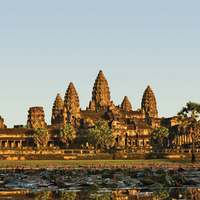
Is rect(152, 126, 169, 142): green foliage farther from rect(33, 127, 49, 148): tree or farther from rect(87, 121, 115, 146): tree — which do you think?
rect(33, 127, 49, 148): tree

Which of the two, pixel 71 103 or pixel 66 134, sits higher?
pixel 71 103

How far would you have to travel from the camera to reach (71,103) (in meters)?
190

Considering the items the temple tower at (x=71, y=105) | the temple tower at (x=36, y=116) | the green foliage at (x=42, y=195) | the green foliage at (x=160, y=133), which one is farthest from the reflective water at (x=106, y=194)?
the temple tower at (x=71, y=105)

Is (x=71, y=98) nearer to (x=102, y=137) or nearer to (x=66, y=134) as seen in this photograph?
(x=66, y=134)

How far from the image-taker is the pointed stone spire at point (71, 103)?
187125mm

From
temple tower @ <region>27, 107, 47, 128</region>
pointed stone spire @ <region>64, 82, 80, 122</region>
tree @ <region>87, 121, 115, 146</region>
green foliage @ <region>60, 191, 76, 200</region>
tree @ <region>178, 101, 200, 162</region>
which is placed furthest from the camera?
pointed stone spire @ <region>64, 82, 80, 122</region>

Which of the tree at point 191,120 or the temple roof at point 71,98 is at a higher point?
the temple roof at point 71,98

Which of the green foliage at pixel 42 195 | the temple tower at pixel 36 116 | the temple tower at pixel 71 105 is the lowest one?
the green foliage at pixel 42 195

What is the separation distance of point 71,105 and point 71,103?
102cm

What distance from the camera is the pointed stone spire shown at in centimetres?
18712

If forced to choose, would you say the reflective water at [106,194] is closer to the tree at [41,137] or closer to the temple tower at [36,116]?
the tree at [41,137]

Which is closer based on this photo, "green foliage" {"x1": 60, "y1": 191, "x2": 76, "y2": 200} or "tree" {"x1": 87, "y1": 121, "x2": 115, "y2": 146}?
"green foliage" {"x1": 60, "y1": 191, "x2": 76, "y2": 200}

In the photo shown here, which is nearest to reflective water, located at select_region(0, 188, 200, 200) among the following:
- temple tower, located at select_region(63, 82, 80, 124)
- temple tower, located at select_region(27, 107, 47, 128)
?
temple tower, located at select_region(27, 107, 47, 128)

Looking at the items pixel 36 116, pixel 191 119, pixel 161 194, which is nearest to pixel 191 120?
pixel 191 119
